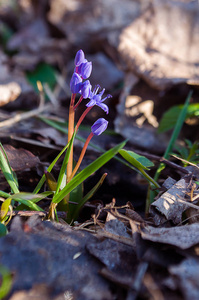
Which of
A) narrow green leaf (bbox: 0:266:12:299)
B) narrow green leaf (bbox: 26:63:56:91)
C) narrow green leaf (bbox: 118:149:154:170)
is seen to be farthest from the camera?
narrow green leaf (bbox: 26:63:56:91)

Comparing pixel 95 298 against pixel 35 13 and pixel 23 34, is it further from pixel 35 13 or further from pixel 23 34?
pixel 35 13

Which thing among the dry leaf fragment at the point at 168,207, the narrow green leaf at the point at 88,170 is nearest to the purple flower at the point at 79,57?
the narrow green leaf at the point at 88,170

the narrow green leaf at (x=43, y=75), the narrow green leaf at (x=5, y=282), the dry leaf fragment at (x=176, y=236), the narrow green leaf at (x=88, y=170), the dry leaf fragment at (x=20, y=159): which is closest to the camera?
the narrow green leaf at (x=5, y=282)

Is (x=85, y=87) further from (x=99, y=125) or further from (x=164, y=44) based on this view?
(x=164, y=44)

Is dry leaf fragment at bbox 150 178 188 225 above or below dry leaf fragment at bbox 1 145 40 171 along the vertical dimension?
below

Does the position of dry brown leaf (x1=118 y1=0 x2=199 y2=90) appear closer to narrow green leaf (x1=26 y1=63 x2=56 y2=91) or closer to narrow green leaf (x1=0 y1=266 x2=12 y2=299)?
narrow green leaf (x1=26 y1=63 x2=56 y2=91)

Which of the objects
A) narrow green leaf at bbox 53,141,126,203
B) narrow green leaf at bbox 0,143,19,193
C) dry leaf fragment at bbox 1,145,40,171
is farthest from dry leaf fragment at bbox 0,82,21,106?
narrow green leaf at bbox 53,141,126,203

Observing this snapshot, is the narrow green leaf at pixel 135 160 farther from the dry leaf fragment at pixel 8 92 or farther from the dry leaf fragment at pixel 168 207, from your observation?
the dry leaf fragment at pixel 8 92

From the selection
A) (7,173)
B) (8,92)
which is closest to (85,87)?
(7,173)

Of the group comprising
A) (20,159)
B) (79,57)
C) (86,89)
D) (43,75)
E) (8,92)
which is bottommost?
(43,75)
